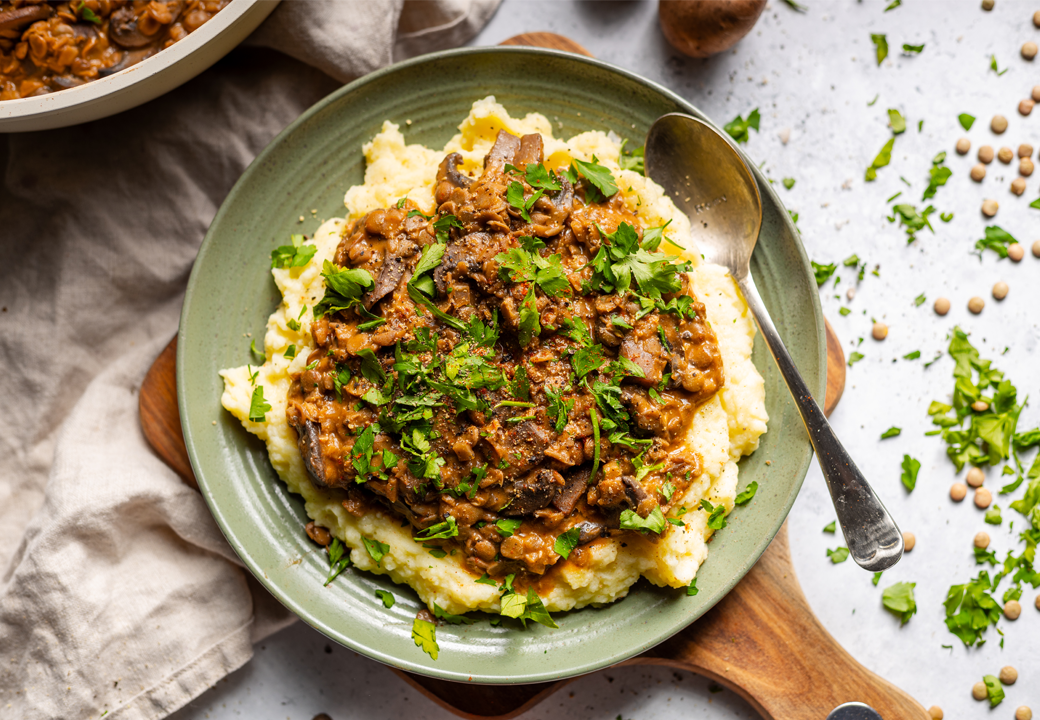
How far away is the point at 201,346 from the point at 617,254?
3.20 meters

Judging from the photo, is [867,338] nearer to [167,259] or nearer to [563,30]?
[563,30]

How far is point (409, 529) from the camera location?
17.3ft

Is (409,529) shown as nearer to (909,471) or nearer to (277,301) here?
(277,301)

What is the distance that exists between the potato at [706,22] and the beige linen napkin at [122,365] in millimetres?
1619

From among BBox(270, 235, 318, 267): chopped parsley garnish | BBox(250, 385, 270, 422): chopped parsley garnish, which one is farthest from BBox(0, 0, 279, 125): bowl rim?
BBox(250, 385, 270, 422): chopped parsley garnish

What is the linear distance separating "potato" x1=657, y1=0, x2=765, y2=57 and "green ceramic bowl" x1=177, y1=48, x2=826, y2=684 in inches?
33.6

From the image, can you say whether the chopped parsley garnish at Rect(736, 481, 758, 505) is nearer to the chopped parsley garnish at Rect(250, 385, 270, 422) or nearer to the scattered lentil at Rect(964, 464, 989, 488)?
the scattered lentil at Rect(964, 464, 989, 488)

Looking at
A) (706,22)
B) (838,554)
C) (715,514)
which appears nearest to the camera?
(715,514)

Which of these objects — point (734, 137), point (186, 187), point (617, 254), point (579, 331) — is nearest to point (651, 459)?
point (579, 331)

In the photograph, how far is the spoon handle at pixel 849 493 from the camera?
521 cm

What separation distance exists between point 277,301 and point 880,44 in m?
5.66

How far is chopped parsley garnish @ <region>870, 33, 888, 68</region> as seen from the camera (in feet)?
21.5

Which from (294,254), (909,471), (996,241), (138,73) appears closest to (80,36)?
(138,73)

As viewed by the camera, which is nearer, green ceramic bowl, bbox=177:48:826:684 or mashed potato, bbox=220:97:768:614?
mashed potato, bbox=220:97:768:614
